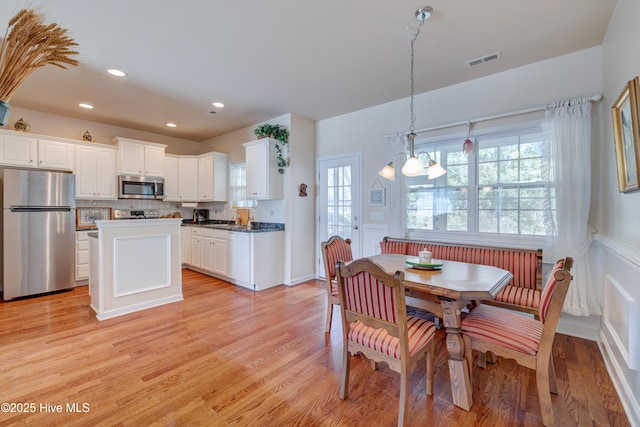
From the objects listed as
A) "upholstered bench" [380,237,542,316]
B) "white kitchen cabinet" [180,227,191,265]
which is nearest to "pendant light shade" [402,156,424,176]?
"upholstered bench" [380,237,542,316]

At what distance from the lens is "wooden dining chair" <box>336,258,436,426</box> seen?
1548 mm

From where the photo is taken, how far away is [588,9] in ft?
6.93

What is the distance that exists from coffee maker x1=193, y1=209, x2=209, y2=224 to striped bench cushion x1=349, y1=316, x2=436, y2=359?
5.11 meters

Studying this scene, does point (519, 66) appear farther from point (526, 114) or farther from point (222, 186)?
point (222, 186)

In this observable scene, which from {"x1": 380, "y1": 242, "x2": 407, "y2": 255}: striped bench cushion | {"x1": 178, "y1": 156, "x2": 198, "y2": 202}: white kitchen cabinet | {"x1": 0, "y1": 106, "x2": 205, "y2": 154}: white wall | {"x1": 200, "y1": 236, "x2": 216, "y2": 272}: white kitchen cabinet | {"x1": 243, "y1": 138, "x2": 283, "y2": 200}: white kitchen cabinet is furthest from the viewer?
{"x1": 178, "y1": 156, "x2": 198, "y2": 202}: white kitchen cabinet

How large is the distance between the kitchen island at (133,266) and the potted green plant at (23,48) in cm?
247

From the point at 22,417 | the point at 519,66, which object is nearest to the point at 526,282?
the point at 519,66

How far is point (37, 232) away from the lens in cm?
387

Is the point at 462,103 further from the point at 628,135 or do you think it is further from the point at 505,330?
the point at 505,330

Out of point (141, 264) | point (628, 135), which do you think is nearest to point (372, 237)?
point (628, 135)

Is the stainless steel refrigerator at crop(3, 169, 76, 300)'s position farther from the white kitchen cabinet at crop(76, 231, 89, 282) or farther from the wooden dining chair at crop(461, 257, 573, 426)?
the wooden dining chair at crop(461, 257, 573, 426)

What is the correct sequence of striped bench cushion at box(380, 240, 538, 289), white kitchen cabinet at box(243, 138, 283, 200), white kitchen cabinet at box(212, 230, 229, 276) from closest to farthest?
striped bench cushion at box(380, 240, 538, 289), white kitchen cabinet at box(243, 138, 283, 200), white kitchen cabinet at box(212, 230, 229, 276)

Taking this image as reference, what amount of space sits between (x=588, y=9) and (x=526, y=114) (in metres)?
0.94

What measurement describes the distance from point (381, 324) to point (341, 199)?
299cm
